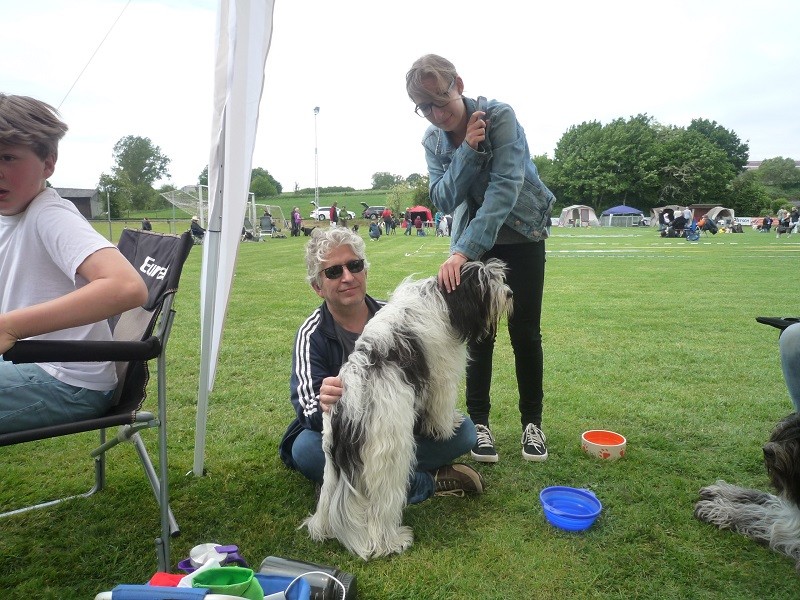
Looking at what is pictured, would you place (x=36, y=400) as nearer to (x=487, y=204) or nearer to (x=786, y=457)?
(x=487, y=204)

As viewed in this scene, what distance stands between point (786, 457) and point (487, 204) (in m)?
1.63

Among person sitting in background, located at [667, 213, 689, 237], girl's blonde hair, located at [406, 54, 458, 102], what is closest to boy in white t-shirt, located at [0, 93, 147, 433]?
girl's blonde hair, located at [406, 54, 458, 102]

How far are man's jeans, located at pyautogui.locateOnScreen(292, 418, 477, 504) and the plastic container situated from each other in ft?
2.75

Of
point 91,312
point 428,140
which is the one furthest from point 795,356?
point 91,312

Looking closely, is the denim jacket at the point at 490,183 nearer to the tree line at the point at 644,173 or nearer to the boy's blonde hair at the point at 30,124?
the boy's blonde hair at the point at 30,124

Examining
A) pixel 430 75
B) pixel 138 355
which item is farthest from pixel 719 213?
pixel 138 355

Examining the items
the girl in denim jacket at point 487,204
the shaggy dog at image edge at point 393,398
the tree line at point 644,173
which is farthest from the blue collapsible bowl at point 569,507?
the tree line at point 644,173

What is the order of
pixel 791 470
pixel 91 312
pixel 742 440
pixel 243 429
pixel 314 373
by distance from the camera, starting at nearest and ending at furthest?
1. pixel 91 312
2. pixel 791 470
3. pixel 314 373
4. pixel 742 440
5. pixel 243 429

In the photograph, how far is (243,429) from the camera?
11.4ft

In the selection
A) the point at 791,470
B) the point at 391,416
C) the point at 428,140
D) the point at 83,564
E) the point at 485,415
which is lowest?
the point at 83,564

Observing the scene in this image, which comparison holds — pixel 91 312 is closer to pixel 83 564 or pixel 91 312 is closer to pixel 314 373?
pixel 314 373

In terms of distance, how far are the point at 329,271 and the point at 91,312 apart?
1015 mm

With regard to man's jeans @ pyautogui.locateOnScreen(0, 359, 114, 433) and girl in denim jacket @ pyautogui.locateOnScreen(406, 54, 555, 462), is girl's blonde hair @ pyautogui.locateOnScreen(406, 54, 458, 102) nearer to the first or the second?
girl in denim jacket @ pyautogui.locateOnScreen(406, 54, 555, 462)

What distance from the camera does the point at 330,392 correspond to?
2143mm
